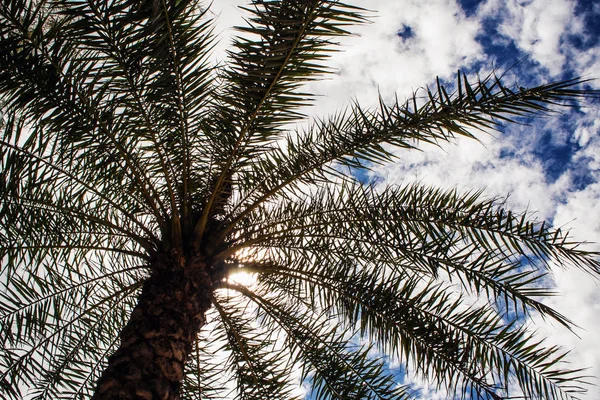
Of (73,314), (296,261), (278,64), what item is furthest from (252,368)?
(278,64)

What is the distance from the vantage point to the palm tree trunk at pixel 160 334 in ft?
8.94

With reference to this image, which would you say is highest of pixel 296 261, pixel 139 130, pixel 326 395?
pixel 139 130

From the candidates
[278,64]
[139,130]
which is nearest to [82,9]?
[139,130]

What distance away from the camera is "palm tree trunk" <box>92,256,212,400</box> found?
2725mm

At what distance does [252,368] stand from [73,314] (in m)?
2.01

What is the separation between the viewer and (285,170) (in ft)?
13.5

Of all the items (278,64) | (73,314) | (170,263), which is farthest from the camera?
(73,314)

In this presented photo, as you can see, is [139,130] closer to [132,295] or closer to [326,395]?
[132,295]

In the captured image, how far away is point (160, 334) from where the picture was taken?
3.11m

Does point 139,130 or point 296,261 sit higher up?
point 139,130

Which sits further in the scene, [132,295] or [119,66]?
[132,295]

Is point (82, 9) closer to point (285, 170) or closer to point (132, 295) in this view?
point (285, 170)

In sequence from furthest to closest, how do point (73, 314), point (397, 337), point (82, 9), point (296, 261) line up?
point (296, 261), point (73, 314), point (397, 337), point (82, 9)

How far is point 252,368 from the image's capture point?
442 centimetres
